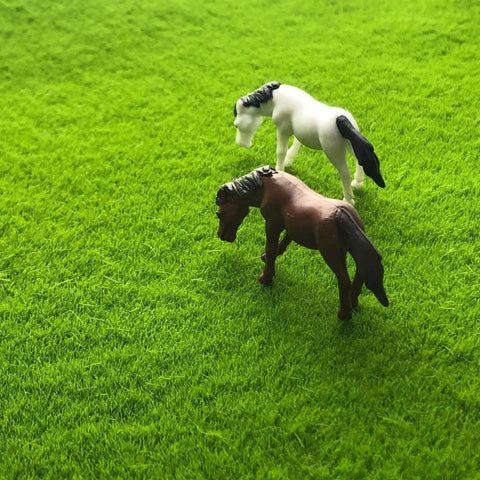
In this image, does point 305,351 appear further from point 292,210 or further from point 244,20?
point 244,20

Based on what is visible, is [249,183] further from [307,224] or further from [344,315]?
[344,315]

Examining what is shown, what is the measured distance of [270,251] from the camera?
1.45 meters

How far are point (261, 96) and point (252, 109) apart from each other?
2.4 inches

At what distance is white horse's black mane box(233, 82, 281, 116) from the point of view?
167 cm

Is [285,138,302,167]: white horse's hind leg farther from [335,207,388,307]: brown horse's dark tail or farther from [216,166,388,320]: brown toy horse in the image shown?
[335,207,388,307]: brown horse's dark tail

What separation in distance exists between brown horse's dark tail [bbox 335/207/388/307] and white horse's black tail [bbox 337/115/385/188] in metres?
0.27

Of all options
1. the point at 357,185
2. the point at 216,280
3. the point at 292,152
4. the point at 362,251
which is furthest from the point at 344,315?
the point at 292,152

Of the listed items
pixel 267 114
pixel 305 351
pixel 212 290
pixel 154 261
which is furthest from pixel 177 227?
pixel 305 351

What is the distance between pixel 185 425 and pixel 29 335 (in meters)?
0.51

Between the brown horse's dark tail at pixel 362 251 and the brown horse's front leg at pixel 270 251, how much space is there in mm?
209

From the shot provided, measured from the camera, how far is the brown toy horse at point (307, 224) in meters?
1.24

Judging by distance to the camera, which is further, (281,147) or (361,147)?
(281,147)

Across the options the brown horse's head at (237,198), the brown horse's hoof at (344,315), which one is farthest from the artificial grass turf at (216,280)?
the brown horse's head at (237,198)

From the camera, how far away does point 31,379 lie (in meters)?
1.32
